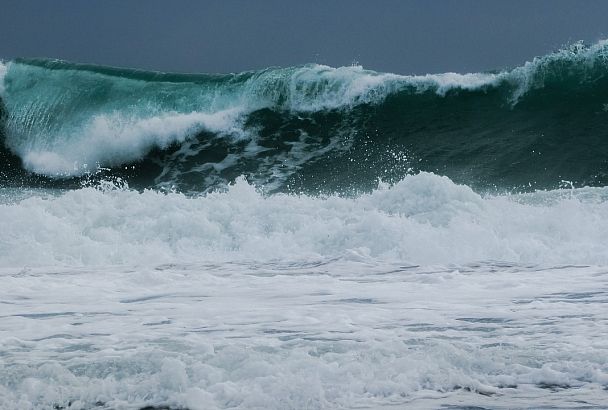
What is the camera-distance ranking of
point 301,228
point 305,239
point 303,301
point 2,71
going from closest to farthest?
point 303,301 < point 305,239 < point 301,228 < point 2,71

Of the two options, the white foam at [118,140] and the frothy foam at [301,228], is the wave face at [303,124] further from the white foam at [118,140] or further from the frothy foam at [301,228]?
the frothy foam at [301,228]

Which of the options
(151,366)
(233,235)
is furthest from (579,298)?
(233,235)

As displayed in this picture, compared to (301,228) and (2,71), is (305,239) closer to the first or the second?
(301,228)

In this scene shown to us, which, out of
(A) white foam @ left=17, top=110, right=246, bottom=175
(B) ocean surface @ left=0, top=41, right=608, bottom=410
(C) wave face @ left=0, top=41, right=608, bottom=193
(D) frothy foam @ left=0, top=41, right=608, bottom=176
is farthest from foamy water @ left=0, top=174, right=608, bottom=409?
(D) frothy foam @ left=0, top=41, right=608, bottom=176

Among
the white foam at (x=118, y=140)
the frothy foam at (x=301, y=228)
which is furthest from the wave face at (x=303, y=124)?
the frothy foam at (x=301, y=228)

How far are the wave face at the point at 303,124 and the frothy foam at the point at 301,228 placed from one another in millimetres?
4831

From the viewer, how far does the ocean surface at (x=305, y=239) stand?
3.64 metres

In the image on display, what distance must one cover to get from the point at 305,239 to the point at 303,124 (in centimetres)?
863

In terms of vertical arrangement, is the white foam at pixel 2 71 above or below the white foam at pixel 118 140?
above

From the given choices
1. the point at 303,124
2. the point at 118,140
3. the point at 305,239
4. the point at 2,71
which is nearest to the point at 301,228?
the point at 305,239

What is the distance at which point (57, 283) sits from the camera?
631 cm

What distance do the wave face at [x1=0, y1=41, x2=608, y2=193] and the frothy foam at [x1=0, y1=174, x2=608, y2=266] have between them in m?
4.83

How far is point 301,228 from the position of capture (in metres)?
8.84

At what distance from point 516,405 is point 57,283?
4129 millimetres
